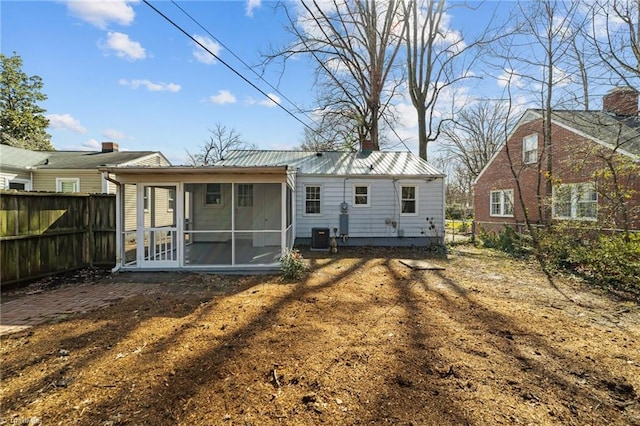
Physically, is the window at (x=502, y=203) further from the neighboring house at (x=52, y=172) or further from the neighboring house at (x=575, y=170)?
the neighboring house at (x=52, y=172)

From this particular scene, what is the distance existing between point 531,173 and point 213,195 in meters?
14.9

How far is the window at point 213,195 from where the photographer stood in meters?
11.9

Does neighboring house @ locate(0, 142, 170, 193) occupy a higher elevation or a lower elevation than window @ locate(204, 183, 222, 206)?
higher

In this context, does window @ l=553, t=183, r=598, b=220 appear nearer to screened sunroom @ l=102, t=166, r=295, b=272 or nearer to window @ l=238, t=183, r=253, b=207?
screened sunroom @ l=102, t=166, r=295, b=272

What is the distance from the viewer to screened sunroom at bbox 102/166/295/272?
23.9 ft

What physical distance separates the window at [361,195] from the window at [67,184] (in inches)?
533

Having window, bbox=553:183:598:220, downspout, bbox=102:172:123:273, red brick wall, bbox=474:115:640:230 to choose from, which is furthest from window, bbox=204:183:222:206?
window, bbox=553:183:598:220

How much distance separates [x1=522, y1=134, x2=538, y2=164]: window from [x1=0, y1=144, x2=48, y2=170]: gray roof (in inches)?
947

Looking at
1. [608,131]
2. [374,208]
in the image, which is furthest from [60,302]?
[608,131]

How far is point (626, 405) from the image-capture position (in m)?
2.66

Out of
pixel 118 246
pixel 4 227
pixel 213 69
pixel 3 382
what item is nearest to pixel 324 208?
pixel 213 69

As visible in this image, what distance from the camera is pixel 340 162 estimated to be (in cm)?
1312

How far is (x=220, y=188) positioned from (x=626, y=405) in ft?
38.2

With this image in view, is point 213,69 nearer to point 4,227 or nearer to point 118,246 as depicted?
point 118,246
